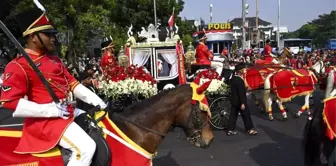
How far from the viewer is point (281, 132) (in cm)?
920

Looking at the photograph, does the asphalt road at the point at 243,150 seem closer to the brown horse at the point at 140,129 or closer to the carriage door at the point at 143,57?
the carriage door at the point at 143,57

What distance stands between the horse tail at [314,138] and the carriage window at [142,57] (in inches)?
235

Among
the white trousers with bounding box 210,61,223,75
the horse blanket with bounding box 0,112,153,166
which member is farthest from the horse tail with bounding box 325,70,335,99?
the horse blanket with bounding box 0,112,153,166

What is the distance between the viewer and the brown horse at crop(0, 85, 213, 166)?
365cm

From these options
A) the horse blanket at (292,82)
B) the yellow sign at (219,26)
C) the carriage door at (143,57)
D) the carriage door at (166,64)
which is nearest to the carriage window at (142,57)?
the carriage door at (143,57)

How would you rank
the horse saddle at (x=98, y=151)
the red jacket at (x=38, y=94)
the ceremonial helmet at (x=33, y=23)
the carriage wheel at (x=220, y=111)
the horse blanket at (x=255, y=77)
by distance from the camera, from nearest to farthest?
the red jacket at (x=38, y=94) < the ceremonial helmet at (x=33, y=23) < the horse saddle at (x=98, y=151) < the carriage wheel at (x=220, y=111) < the horse blanket at (x=255, y=77)

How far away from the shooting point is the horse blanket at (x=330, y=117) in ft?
16.2

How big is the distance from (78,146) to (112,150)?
0.37 meters

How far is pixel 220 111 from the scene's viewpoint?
9.60m

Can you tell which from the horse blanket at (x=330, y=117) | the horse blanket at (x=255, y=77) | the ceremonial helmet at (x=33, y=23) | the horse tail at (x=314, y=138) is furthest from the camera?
the horse blanket at (x=255, y=77)

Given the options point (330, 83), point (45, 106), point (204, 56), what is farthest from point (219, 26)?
point (45, 106)

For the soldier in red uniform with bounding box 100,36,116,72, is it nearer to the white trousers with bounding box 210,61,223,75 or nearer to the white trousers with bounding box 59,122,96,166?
the white trousers with bounding box 210,61,223,75

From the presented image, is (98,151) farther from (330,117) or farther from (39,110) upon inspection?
(330,117)

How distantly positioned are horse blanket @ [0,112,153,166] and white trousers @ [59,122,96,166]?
14cm
